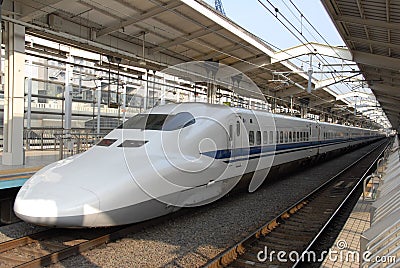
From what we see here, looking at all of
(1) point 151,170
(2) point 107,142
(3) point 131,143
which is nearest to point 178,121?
(3) point 131,143

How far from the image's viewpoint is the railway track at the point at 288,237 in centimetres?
591

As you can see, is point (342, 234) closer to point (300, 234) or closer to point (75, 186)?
point (300, 234)

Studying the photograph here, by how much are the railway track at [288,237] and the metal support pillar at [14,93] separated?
7.42 meters

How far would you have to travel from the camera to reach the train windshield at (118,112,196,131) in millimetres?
7727

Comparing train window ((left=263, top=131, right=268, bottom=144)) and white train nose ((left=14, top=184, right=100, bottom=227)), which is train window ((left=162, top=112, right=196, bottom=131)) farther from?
train window ((left=263, top=131, right=268, bottom=144))

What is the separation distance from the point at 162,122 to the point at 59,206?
9.85ft

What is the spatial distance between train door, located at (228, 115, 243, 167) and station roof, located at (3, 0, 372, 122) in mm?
4422

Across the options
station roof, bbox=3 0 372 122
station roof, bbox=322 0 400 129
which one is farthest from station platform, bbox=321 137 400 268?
station roof, bbox=3 0 372 122

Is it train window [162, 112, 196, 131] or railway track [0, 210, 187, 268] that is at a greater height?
train window [162, 112, 196, 131]

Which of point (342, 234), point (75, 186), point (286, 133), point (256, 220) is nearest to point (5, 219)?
point (75, 186)

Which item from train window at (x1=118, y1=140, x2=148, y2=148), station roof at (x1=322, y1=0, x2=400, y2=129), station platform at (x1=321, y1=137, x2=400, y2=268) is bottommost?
station platform at (x1=321, y1=137, x2=400, y2=268)

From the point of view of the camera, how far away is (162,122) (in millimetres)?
7859

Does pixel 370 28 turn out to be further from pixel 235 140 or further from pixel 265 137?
pixel 235 140

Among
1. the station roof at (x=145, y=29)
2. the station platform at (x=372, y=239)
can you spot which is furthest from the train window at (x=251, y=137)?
the station roof at (x=145, y=29)
